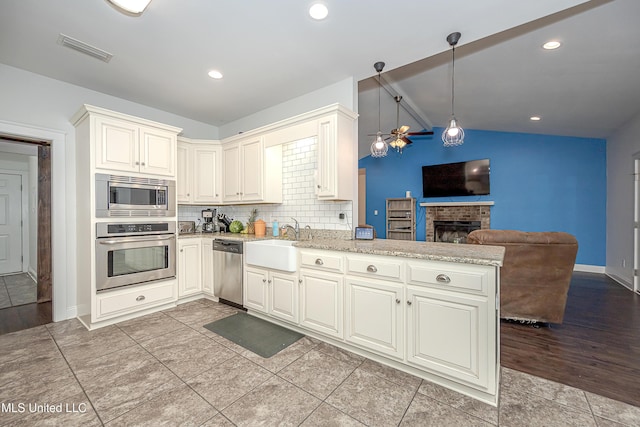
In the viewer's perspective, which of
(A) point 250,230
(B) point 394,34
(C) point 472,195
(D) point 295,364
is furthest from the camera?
(C) point 472,195

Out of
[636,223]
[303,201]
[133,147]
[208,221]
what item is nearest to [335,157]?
[303,201]

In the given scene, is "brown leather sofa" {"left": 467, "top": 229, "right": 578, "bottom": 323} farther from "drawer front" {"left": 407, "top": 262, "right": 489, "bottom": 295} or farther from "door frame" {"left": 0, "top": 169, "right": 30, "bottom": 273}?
"door frame" {"left": 0, "top": 169, "right": 30, "bottom": 273}

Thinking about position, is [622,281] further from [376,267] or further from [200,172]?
[200,172]

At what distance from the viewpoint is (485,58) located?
3162mm

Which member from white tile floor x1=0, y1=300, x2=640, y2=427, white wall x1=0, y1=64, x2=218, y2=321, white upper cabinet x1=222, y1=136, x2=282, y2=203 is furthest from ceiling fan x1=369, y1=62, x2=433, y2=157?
white wall x1=0, y1=64, x2=218, y2=321

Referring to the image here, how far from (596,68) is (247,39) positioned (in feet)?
12.3

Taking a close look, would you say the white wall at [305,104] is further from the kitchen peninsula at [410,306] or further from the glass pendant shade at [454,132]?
the kitchen peninsula at [410,306]

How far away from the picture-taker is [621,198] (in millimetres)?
4531

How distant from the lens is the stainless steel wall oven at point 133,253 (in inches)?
113

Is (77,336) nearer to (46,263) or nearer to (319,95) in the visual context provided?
(46,263)

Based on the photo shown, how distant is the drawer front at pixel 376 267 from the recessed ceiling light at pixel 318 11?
1.98m

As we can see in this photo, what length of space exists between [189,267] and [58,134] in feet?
7.12

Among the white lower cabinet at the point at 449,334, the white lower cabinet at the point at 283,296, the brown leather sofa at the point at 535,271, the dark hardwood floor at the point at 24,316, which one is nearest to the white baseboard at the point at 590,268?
the brown leather sofa at the point at 535,271

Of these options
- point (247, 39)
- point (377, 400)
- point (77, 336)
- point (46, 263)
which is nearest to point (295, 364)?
point (377, 400)
